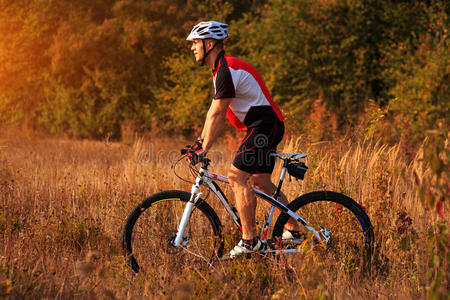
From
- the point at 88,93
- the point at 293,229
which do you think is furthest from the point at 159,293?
the point at 88,93

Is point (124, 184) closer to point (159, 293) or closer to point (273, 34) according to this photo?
point (159, 293)

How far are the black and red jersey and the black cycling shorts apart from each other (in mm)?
62

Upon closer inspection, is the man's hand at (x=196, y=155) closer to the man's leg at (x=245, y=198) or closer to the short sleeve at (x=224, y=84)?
the man's leg at (x=245, y=198)

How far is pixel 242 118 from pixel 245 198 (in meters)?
0.72

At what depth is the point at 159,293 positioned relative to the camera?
3.16 meters

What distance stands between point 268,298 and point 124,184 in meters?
3.65

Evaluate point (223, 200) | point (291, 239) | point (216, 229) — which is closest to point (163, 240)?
point (216, 229)

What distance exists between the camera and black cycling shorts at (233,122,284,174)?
12.4 feet

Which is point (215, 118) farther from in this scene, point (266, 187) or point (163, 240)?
point (163, 240)

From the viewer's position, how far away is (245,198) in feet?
12.4

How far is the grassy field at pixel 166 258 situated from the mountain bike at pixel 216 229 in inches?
5.6

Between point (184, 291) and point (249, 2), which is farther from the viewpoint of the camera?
point (249, 2)

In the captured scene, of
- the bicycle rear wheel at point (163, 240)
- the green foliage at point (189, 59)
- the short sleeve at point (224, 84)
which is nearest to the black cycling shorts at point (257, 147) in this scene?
the short sleeve at point (224, 84)

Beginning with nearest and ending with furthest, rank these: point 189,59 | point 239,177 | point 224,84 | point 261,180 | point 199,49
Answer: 1. point 224,84
2. point 239,177
3. point 199,49
4. point 261,180
5. point 189,59
